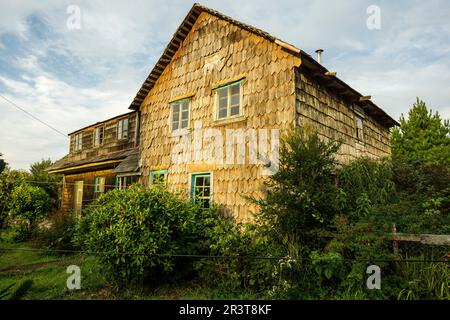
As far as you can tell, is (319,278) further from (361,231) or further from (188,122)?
(188,122)

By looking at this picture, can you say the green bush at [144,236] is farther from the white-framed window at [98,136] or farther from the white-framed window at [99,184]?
the white-framed window at [98,136]

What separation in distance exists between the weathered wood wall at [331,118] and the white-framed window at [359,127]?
20 cm

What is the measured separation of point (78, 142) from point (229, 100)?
1373 centimetres

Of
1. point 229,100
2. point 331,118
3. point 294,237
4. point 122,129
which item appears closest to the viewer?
point 294,237

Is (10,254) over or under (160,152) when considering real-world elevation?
under

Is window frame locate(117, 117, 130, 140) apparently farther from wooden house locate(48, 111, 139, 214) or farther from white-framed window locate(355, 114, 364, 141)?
white-framed window locate(355, 114, 364, 141)

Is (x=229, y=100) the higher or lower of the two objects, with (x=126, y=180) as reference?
higher

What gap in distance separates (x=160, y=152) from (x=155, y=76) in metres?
3.45

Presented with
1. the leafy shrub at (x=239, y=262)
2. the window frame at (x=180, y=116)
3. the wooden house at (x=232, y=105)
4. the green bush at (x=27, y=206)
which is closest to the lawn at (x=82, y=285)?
the leafy shrub at (x=239, y=262)

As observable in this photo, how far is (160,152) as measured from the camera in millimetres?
11484

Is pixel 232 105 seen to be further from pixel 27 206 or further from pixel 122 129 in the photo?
pixel 27 206

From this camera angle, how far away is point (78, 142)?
19000 millimetres

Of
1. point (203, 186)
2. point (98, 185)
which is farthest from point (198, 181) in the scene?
point (98, 185)
